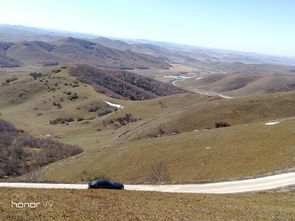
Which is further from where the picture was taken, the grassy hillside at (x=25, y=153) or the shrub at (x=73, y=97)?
the shrub at (x=73, y=97)

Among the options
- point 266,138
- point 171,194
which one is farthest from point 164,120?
point 171,194

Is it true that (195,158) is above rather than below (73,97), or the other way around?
above

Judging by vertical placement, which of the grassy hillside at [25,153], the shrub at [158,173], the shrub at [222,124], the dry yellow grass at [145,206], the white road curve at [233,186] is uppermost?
the dry yellow grass at [145,206]

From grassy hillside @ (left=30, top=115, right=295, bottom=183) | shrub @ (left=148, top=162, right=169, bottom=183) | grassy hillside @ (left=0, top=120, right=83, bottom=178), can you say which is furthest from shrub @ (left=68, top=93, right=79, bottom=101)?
shrub @ (left=148, top=162, right=169, bottom=183)

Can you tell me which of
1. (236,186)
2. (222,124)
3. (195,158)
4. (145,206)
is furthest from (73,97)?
(145,206)

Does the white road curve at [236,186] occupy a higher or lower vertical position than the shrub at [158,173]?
higher

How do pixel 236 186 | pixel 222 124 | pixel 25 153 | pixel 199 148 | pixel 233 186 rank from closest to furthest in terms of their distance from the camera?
pixel 236 186, pixel 233 186, pixel 199 148, pixel 222 124, pixel 25 153

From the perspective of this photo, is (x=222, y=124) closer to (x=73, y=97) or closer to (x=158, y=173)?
(x=158, y=173)

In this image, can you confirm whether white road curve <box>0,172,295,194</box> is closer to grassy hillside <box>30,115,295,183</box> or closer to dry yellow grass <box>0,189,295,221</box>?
grassy hillside <box>30,115,295,183</box>

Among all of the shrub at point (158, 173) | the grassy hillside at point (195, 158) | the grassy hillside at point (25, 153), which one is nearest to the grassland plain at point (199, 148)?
the grassy hillside at point (195, 158)

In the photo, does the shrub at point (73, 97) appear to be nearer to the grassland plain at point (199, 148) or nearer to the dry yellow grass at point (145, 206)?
the grassland plain at point (199, 148)
